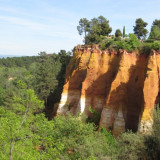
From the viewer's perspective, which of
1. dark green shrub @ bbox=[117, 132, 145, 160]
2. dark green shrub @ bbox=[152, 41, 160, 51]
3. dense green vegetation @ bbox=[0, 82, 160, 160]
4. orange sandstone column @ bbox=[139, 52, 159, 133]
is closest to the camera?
dense green vegetation @ bbox=[0, 82, 160, 160]

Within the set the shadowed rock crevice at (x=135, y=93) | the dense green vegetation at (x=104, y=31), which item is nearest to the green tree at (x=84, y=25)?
the dense green vegetation at (x=104, y=31)

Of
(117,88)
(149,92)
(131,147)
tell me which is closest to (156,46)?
(149,92)

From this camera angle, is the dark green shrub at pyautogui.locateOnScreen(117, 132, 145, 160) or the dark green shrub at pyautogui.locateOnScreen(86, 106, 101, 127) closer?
the dark green shrub at pyautogui.locateOnScreen(117, 132, 145, 160)

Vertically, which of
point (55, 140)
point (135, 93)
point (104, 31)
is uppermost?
point (104, 31)

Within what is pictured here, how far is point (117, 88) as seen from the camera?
17906 millimetres

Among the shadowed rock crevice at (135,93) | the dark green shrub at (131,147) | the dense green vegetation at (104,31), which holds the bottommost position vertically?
the dark green shrub at (131,147)

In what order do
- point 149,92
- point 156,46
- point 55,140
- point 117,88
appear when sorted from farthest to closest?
point 117,88 → point 156,46 → point 149,92 → point 55,140

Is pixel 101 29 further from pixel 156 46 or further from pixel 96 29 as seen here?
pixel 156 46

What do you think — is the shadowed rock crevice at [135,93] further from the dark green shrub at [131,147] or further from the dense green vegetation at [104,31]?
the dense green vegetation at [104,31]

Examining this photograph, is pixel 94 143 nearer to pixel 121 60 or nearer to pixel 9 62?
pixel 121 60

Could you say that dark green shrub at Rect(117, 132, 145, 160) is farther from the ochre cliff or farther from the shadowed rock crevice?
the shadowed rock crevice

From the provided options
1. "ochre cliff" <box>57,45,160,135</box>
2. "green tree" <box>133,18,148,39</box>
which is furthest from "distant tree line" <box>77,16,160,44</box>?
"ochre cliff" <box>57,45,160,135</box>

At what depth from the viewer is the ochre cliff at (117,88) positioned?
51.3 feet

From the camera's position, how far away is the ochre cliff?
51.3ft
